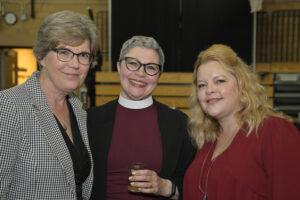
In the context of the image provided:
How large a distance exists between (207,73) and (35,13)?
8.72 m

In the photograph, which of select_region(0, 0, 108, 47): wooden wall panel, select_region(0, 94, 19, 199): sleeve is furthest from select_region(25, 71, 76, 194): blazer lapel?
select_region(0, 0, 108, 47): wooden wall panel

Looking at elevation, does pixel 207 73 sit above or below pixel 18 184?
above

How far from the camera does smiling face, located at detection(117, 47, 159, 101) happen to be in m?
1.98

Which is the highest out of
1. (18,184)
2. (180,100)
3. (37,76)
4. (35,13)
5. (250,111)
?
(35,13)

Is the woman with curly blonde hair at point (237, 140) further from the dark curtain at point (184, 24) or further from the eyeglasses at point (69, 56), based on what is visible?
the dark curtain at point (184, 24)

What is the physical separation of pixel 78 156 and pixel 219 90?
893 millimetres

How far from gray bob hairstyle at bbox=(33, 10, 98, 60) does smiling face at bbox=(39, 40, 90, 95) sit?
3cm

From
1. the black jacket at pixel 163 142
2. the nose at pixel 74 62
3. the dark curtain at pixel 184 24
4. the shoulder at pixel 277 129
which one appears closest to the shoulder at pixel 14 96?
the nose at pixel 74 62

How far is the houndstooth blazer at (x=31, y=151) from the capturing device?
1.25 meters

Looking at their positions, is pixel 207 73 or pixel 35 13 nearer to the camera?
pixel 207 73

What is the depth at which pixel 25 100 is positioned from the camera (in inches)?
54.4

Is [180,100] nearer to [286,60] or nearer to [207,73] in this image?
[286,60]

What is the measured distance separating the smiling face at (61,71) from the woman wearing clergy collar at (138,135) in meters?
0.47

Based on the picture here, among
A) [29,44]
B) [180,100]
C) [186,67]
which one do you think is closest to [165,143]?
[180,100]
